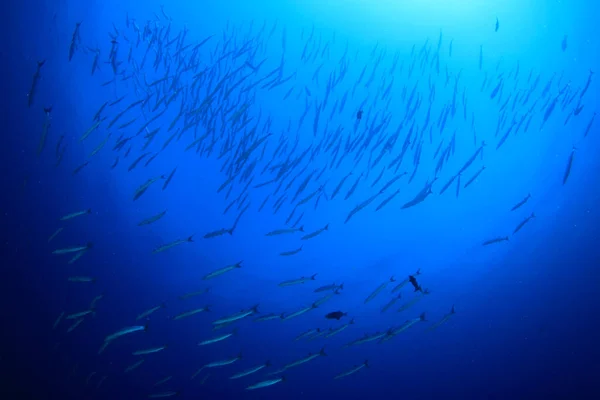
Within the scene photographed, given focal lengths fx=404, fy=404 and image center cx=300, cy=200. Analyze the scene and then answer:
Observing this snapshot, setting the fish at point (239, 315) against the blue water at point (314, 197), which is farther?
the blue water at point (314, 197)

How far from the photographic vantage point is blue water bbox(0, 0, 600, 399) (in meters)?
12.5

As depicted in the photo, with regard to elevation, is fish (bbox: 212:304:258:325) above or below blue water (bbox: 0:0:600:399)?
below

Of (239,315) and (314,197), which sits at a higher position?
(314,197)

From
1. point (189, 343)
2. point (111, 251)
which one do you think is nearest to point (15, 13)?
point (111, 251)

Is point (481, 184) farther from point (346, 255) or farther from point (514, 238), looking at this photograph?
point (346, 255)

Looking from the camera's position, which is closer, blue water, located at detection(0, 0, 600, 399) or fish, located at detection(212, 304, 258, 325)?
fish, located at detection(212, 304, 258, 325)

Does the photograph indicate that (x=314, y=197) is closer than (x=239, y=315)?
No

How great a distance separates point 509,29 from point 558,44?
1.58m

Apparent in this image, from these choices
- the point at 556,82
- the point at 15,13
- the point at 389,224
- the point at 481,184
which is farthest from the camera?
the point at 389,224

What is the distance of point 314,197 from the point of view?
1566 centimetres

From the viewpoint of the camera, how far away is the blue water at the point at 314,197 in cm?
1253

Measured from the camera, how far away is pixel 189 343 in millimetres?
17656

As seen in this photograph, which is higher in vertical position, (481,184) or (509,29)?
(509,29)

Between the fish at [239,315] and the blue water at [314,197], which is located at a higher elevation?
the blue water at [314,197]
